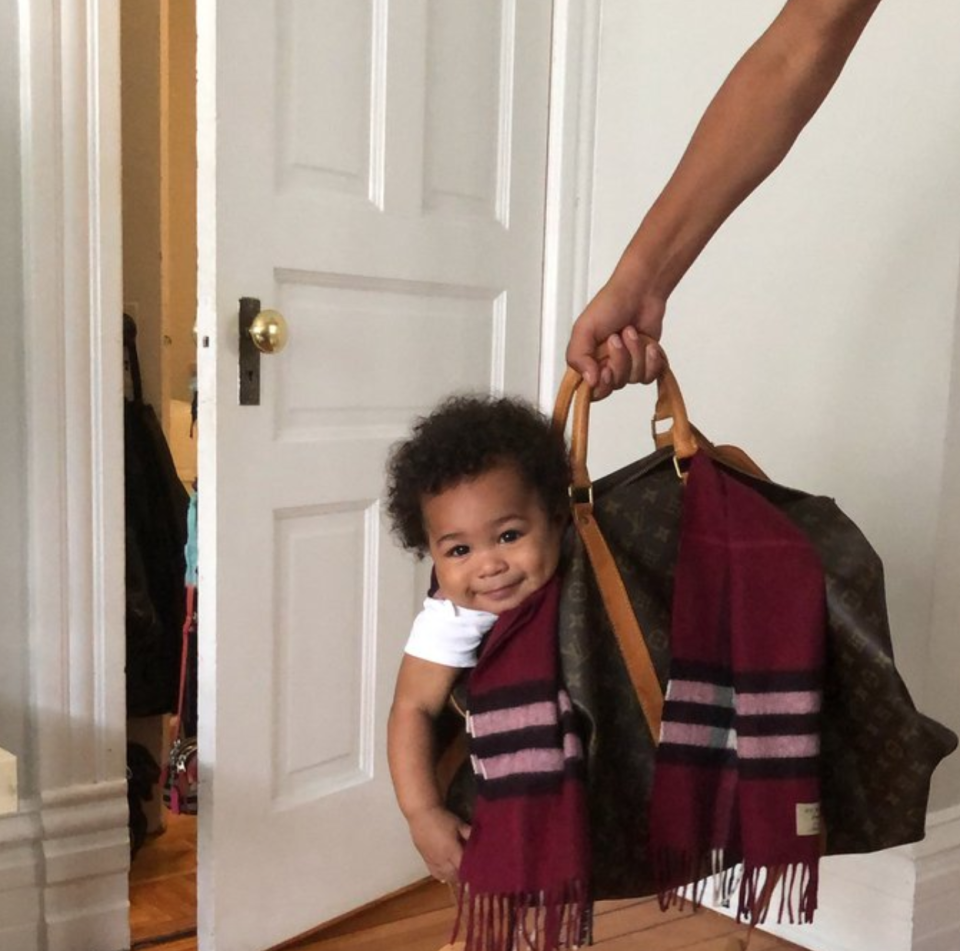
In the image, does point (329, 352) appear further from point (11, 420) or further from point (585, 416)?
point (585, 416)

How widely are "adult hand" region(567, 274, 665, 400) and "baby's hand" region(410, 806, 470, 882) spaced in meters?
0.40

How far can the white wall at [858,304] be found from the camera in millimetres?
1452

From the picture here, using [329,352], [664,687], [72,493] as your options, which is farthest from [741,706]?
[72,493]

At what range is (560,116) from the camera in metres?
1.89

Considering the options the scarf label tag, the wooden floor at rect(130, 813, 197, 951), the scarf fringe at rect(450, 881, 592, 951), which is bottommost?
the wooden floor at rect(130, 813, 197, 951)

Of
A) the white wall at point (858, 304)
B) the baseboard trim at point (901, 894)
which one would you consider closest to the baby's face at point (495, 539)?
the white wall at point (858, 304)

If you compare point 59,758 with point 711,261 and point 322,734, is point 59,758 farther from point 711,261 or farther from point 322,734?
point 711,261

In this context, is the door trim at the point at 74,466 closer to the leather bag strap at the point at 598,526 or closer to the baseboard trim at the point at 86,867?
the baseboard trim at the point at 86,867

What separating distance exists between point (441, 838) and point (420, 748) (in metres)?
0.08

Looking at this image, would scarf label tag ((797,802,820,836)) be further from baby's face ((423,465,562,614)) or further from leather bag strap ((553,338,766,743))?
baby's face ((423,465,562,614))

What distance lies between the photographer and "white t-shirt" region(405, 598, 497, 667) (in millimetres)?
963

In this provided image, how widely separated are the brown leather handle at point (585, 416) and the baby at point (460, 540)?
0.04 ft

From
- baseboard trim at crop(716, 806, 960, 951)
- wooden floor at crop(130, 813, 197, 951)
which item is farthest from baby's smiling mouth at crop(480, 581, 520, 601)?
wooden floor at crop(130, 813, 197, 951)

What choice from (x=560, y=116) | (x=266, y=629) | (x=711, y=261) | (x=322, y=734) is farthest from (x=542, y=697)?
(x=560, y=116)
